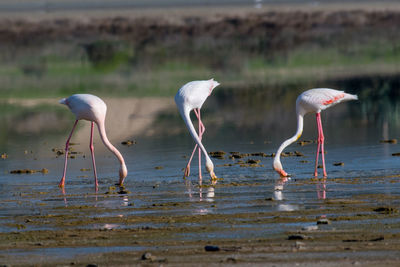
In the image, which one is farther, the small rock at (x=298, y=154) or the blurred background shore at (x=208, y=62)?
the blurred background shore at (x=208, y=62)

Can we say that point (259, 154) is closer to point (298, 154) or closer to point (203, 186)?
point (298, 154)

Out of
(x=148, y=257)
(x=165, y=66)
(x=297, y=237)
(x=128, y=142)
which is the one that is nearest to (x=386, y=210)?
(x=297, y=237)

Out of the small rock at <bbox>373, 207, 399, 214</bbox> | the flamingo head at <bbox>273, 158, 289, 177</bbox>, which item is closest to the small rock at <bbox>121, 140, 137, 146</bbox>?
the flamingo head at <bbox>273, 158, 289, 177</bbox>

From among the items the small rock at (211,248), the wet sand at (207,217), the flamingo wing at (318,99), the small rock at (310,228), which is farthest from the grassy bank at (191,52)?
the small rock at (211,248)

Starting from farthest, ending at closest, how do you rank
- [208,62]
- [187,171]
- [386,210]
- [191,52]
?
[191,52], [208,62], [187,171], [386,210]

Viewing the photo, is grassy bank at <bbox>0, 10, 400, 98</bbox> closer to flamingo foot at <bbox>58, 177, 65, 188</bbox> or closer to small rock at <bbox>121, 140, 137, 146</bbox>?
small rock at <bbox>121, 140, 137, 146</bbox>

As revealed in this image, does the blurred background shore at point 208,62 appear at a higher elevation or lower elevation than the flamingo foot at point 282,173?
higher

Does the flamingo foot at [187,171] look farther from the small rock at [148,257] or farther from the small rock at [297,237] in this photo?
the small rock at [148,257]

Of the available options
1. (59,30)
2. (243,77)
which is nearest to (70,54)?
(59,30)

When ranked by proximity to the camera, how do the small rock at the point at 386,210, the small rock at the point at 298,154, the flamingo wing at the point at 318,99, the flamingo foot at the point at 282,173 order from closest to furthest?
the small rock at the point at 386,210
the flamingo foot at the point at 282,173
the flamingo wing at the point at 318,99
the small rock at the point at 298,154

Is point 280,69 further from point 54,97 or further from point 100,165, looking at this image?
point 100,165

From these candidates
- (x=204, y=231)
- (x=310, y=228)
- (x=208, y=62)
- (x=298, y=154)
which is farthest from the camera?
(x=208, y=62)

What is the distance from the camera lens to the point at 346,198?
10273 millimetres

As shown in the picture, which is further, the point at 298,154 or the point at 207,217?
the point at 298,154
